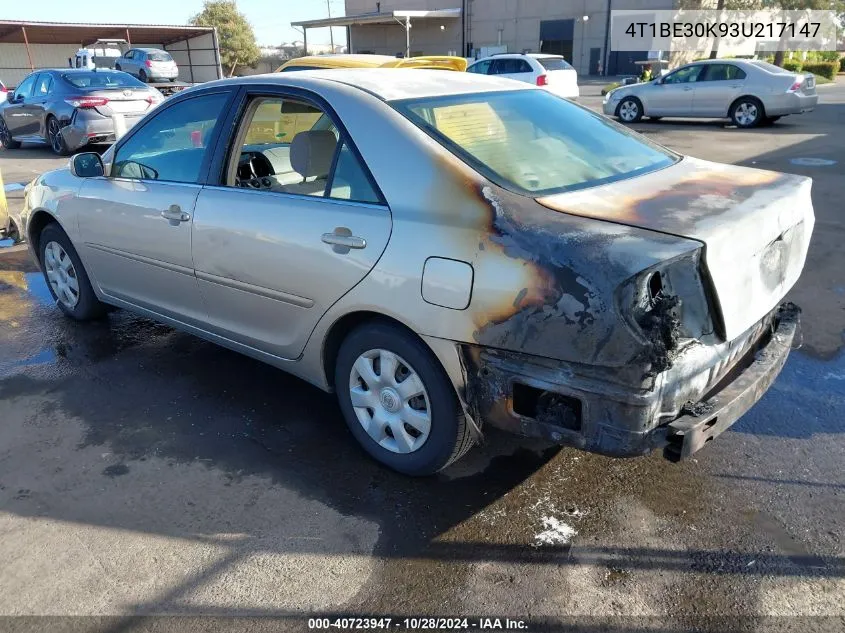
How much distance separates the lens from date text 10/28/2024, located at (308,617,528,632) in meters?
2.35

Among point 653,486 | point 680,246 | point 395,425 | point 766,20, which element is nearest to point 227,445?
point 395,425

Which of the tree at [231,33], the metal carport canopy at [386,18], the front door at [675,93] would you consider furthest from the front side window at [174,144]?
the tree at [231,33]

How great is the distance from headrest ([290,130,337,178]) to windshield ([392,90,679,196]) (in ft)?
1.59

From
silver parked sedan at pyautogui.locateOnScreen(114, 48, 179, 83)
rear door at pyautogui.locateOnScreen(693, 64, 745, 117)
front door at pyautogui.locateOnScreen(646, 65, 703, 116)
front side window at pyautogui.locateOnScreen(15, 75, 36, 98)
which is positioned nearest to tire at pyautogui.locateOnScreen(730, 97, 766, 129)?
rear door at pyautogui.locateOnScreen(693, 64, 745, 117)

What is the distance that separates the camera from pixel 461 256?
2.59 metres

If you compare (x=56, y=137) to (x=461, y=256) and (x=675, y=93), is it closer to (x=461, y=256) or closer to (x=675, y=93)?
(x=675, y=93)

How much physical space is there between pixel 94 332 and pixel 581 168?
3.68 m

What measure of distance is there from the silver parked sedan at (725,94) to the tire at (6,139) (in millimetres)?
14319

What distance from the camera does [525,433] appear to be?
262cm

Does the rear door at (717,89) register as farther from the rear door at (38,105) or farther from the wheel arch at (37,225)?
the wheel arch at (37,225)

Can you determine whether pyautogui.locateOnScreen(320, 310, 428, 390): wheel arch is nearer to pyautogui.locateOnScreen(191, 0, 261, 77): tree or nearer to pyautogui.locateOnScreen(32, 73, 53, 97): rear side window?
pyautogui.locateOnScreen(32, 73, 53, 97): rear side window

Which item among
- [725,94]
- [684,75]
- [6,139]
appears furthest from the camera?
[684,75]

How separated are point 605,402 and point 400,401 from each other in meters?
0.96

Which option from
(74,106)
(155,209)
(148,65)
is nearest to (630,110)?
(74,106)
